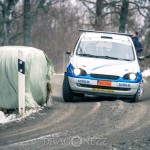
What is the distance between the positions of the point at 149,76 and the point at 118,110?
11.8 metres

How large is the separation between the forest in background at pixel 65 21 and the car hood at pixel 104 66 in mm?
13732

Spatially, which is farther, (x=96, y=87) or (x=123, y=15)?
Result: (x=123, y=15)

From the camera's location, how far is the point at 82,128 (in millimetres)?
8258

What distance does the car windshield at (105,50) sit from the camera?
41.3ft

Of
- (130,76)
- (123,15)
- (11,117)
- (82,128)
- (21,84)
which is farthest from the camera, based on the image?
(123,15)

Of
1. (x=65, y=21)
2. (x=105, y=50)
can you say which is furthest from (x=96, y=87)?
(x=65, y=21)

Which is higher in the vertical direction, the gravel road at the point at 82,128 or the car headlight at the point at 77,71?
the car headlight at the point at 77,71

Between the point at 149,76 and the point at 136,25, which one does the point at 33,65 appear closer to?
the point at 149,76

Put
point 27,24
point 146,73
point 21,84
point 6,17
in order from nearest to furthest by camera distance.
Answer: point 21,84 → point 146,73 → point 27,24 → point 6,17

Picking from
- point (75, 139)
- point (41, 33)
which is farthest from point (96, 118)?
point (41, 33)

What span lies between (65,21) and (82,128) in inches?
1298

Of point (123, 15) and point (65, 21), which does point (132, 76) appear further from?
point (65, 21)

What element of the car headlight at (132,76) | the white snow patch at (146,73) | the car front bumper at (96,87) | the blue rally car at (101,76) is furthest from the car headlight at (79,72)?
the white snow patch at (146,73)

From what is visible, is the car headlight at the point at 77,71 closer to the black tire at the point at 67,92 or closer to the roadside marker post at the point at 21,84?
the black tire at the point at 67,92
